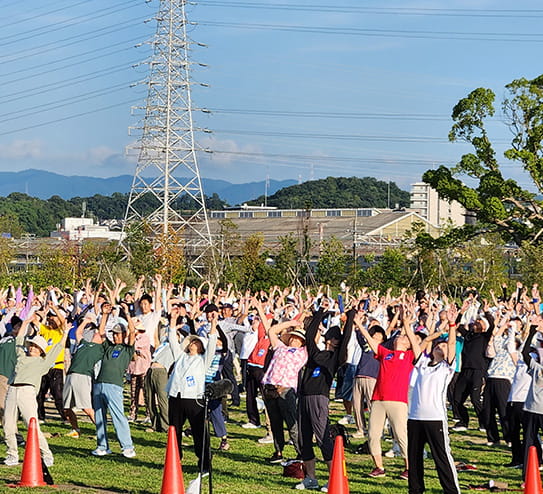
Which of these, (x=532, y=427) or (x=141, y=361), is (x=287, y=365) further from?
(x=141, y=361)

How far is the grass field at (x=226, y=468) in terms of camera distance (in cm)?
1108

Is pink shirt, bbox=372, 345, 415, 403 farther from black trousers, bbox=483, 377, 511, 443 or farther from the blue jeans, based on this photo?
the blue jeans

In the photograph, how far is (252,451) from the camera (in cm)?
1352

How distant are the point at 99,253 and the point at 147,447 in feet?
177

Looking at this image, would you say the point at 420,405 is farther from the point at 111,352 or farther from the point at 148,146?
the point at 148,146

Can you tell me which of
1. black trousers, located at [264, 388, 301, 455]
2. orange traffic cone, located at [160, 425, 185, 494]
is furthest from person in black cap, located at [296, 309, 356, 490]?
orange traffic cone, located at [160, 425, 185, 494]

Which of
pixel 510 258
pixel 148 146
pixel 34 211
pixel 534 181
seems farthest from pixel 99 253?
pixel 34 211

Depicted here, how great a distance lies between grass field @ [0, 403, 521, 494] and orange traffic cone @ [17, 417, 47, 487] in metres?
0.16

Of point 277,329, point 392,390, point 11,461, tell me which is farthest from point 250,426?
point 11,461

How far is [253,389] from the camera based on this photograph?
15633mm

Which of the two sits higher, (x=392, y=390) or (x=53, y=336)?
(x=53, y=336)

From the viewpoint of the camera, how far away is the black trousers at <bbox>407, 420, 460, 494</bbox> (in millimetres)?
10203

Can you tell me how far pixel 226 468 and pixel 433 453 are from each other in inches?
122

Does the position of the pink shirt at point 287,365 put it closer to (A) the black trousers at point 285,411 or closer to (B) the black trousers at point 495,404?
(A) the black trousers at point 285,411
